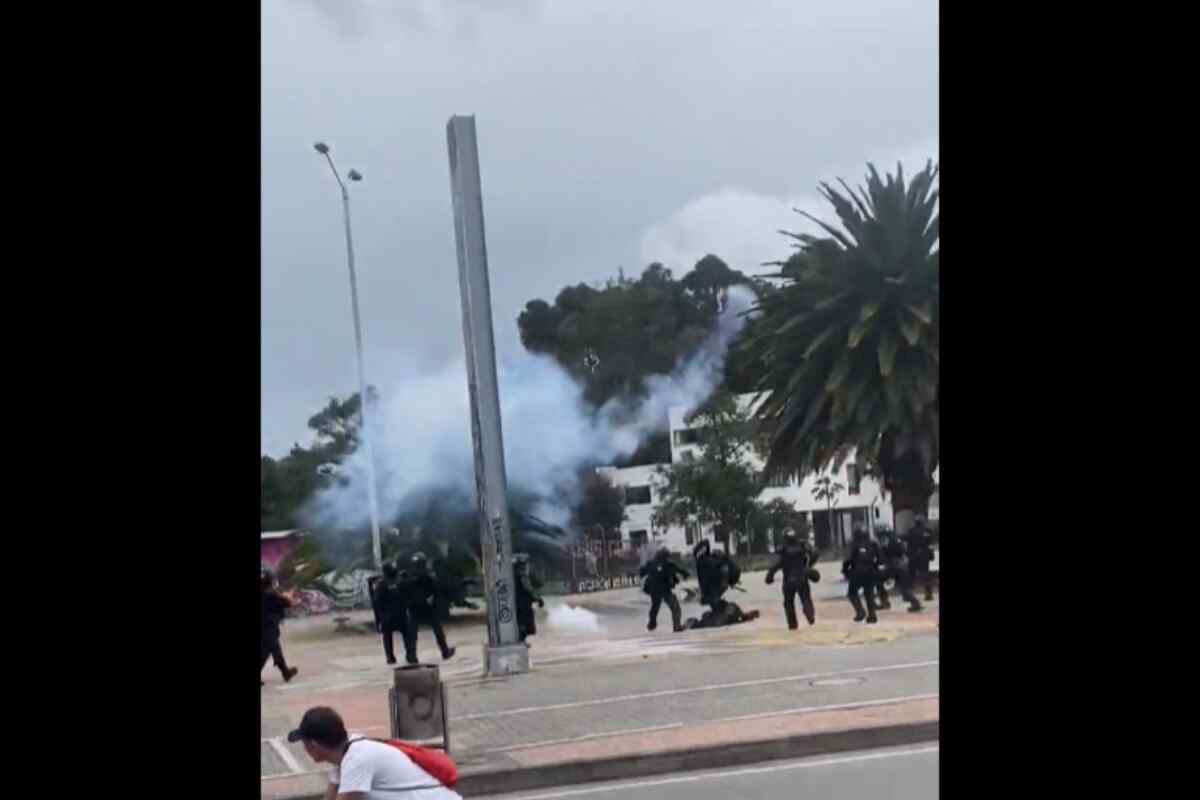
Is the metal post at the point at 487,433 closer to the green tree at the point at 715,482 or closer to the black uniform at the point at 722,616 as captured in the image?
the black uniform at the point at 722,616

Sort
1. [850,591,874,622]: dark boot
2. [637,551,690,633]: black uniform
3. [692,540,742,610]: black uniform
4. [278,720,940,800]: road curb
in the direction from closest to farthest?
1. [278,720,940,800]: road curb
2. [637,551,690,633]: black uniform
3. [850,591,874,622]: dark boot
4. [692,540,742,610]: black uniform

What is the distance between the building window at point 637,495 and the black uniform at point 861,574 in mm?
5131

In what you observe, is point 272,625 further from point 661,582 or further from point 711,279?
point 711,279

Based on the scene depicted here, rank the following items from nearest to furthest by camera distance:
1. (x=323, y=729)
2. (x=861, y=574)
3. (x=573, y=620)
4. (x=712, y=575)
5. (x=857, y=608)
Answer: (x=323, y=729) < (x=857, y=608) < (x=861, y=574) < (x=712, y=575) < (x=573, y=620)

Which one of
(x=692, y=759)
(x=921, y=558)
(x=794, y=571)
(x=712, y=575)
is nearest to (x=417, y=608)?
(x=712, y=575)

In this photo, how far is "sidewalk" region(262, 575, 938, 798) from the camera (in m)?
8.30

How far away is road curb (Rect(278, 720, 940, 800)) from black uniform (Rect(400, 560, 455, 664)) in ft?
17.7

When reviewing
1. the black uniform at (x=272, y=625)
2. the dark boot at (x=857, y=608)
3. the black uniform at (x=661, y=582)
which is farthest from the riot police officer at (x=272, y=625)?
the dark boot at (x=857, y=608)

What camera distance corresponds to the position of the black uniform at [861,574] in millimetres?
15125

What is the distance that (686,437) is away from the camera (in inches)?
822

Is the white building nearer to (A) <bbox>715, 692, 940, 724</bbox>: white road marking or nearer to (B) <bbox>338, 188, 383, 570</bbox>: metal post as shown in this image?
(B) <bbox>338, 188, 383, 570</bbox>: metal post

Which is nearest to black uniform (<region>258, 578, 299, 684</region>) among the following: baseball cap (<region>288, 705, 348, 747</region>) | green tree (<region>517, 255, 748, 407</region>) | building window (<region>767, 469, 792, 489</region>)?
green tree (<region>517, 255, 748, 407</region>)

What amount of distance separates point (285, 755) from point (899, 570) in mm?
9189
